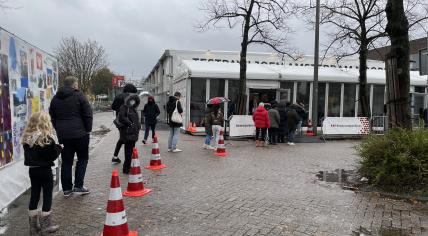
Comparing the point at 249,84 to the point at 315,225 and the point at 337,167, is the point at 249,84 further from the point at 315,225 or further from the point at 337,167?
the point at 315,225

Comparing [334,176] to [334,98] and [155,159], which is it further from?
[334,98]

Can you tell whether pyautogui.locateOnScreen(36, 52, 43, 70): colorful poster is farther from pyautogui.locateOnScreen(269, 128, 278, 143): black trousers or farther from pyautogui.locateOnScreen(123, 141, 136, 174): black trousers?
pyautogui.locateOnScreen(269, 128, 278, 143): black trousers

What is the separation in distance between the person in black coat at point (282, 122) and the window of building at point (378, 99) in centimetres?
906

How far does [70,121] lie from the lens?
6.09 metres

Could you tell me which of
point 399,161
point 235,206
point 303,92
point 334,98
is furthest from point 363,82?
point 235,206

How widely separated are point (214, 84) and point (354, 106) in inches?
302

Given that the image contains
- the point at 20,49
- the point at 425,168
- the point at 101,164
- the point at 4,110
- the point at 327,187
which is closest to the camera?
the point at 4,110

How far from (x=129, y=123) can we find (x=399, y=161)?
4.98m

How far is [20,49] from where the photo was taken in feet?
19.1

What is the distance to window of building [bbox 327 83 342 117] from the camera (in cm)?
2108

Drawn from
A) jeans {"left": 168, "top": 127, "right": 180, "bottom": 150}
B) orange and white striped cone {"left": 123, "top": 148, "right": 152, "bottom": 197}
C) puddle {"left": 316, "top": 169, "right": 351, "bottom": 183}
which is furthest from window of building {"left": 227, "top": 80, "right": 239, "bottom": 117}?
orange and white striped cone {"left": 123, "top": 148, "right": 152, "bottom": 197}

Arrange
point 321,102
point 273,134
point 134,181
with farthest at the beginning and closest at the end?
1. point 321,102
2. point 273,134
3. point 134,181

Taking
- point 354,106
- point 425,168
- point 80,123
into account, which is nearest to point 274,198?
point 425,168

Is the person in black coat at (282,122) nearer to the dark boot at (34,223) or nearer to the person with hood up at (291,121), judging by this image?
the person with hood up at (291,121)
